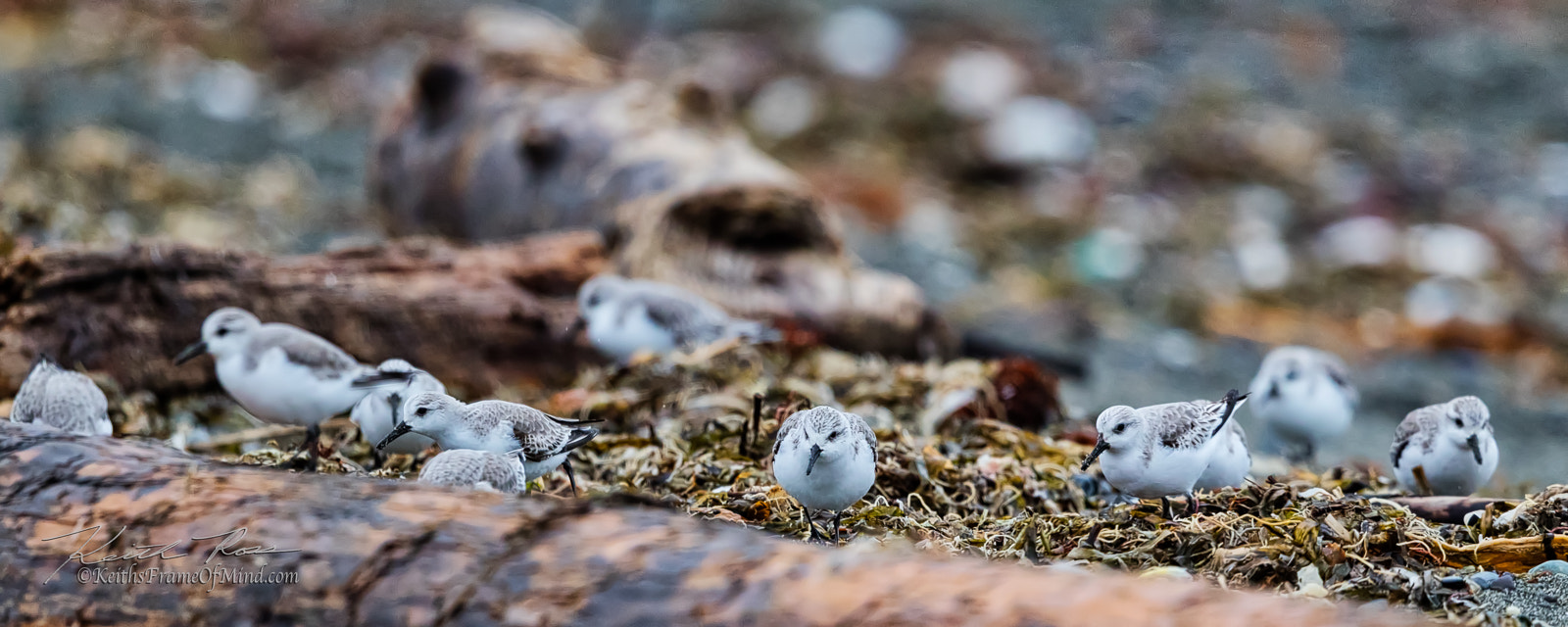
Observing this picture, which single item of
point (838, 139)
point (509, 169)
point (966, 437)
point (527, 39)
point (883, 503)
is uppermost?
point (838, 139)

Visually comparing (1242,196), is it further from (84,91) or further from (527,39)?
(84,91)

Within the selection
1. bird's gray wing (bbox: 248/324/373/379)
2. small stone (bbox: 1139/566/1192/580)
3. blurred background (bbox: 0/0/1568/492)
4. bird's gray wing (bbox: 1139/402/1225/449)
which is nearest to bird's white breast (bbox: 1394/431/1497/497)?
bird's gray wing (bbox: 1139/402/1225/449)

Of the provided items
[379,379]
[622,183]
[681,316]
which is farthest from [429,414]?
[622,183]

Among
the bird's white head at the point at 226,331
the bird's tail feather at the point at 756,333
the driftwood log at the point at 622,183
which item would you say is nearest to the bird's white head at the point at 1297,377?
the driftwood log at the point at 622,183

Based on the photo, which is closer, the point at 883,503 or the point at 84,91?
the point at 883,503

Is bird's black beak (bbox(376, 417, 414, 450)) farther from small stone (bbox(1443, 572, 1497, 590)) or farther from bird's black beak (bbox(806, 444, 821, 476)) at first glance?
small stone (bbox(1443, 572, 1497, 590))

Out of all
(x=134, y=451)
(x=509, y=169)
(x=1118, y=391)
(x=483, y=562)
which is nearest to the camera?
(x=483, y=562)

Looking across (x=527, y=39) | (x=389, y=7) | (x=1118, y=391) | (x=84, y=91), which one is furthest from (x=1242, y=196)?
(x=84, y=91)
